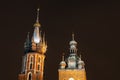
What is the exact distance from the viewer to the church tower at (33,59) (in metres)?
68.2

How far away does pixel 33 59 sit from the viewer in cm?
6950

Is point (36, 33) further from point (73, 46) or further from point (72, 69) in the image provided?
point (72, 69)

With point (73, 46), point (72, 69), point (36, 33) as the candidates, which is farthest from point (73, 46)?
point (36, 33)

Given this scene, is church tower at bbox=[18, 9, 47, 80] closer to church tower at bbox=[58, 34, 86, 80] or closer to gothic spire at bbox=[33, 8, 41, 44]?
gothic spire at bbox=[33, 8, 41, 44]

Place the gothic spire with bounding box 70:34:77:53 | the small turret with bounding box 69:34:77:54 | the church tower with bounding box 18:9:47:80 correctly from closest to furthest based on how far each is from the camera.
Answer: the church tower with bounding box 18:9:47:80
the small turret with bounding box 69:34:77:54
the gothic spire with bounding box 70:34:77:53

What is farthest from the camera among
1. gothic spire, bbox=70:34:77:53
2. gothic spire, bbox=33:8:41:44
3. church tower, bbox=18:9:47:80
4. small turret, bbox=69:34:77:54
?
gothic spire, bbox=33:8:41:44

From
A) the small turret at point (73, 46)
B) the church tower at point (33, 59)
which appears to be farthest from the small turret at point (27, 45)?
the small turret at point (73, 46)

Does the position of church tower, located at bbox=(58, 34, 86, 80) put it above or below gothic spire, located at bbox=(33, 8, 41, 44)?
below

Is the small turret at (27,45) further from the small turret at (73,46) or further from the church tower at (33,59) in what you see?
the small turret at (73,46)

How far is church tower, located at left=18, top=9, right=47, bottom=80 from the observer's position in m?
68.2

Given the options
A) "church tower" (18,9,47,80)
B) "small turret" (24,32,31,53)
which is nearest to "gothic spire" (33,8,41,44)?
"church tower" (18,9,47,80)

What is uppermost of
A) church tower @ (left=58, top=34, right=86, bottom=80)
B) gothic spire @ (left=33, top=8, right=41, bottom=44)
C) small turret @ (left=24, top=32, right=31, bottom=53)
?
gothic spire @ (left=33, top=8, right=41, bottom=44)

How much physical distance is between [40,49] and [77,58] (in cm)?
864

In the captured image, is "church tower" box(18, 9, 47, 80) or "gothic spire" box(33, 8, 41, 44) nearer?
"church tower" box(18, 9, 47, 80)
